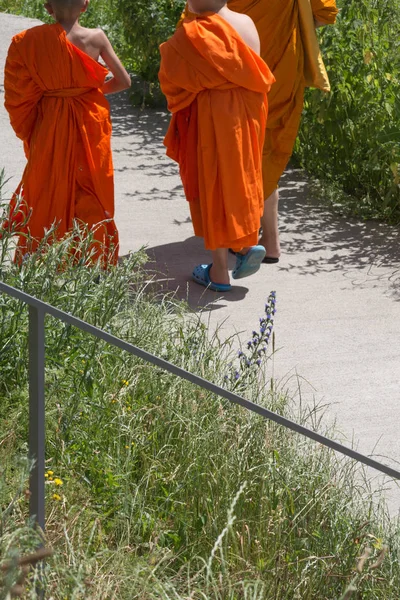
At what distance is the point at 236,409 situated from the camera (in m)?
3.68

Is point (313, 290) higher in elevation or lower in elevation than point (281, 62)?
lower

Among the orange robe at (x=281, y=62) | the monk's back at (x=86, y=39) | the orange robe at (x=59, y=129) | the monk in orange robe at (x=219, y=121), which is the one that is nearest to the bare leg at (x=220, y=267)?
the monk in orange robe at (x=219, y=121)

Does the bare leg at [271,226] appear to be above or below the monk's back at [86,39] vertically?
below

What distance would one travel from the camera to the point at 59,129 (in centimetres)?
548

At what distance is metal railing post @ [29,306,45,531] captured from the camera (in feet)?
7.00

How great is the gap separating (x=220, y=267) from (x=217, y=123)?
778mm

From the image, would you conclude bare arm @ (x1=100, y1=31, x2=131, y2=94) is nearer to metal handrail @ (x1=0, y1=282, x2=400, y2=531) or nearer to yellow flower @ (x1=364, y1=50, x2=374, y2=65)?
yellow flower @ (x1=364, y1=50, x2=374, y2=65)

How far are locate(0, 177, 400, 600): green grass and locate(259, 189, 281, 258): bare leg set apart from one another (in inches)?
81.9

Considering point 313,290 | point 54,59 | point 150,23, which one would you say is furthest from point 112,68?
point 150,23

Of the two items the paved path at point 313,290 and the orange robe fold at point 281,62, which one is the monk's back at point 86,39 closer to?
the orange robe fold at point 281,62

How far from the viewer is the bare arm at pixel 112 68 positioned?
5.46 m

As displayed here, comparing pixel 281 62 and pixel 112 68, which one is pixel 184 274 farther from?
pixel 281 62

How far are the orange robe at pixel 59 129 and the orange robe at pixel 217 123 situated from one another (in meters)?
0.39

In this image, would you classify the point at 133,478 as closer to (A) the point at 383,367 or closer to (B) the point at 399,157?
(A) the point at 383,367
